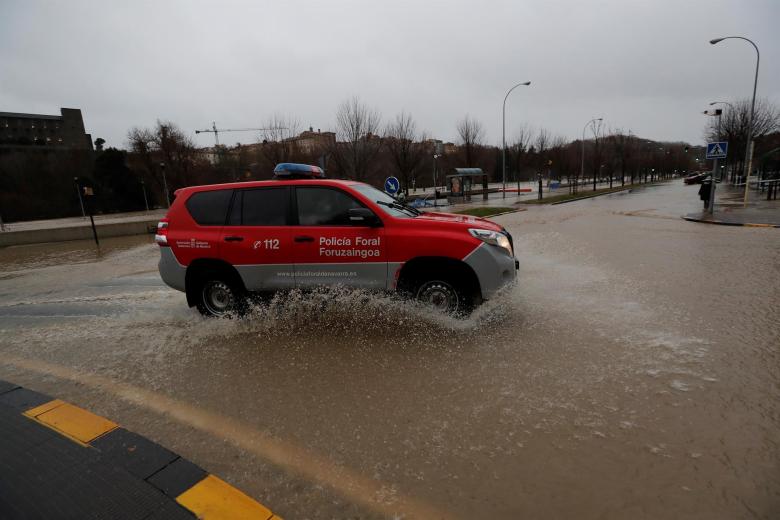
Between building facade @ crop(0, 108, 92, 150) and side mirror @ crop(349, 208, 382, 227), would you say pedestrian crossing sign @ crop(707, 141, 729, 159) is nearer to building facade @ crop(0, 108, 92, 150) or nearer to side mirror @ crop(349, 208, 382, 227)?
side mirror @ crop(349, 208, 382, 227)

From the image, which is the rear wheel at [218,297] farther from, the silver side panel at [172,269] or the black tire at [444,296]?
the black tire at [444,296]

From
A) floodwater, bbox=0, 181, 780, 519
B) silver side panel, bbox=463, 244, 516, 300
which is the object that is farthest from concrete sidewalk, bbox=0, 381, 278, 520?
silver side panel, bbox=463, 244, 516, 300

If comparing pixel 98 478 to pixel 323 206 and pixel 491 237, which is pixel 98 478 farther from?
pixel 491 237

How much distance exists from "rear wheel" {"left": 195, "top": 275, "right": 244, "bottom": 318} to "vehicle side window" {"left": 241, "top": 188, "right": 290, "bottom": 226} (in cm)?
89

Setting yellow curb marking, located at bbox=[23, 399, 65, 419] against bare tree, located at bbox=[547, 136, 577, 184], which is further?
bare tree, located at bbox=[547, 136, 577, 184]

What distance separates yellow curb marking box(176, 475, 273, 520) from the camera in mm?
2188

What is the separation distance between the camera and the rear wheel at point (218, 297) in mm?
5379

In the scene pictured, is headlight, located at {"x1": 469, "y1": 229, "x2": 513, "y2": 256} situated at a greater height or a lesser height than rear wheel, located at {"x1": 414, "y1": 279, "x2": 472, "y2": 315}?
greater

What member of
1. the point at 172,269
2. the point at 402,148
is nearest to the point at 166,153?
the point at 402,148

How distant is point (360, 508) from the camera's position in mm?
2260

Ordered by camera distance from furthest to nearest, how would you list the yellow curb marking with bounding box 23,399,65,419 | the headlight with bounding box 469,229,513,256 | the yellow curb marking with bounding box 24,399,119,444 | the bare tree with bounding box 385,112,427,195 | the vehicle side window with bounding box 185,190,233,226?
the bare tree with bounding box 385,112,427,195 → the vehicle side window with bounding box 185,190,233,226 → the headlight with bounding box 469,229,513,256 → the yellow curb marking with bounding box 23,399,65,419 → the yellow curb marking with bounding box 24,399,119,444

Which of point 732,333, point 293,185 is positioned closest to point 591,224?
point 732,333

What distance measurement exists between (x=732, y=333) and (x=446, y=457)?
384 centimetres

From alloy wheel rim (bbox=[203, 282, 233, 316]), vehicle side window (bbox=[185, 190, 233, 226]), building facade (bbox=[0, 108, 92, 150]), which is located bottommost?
alloy wheel rim (bbox=[203, 282, 233, 316])
